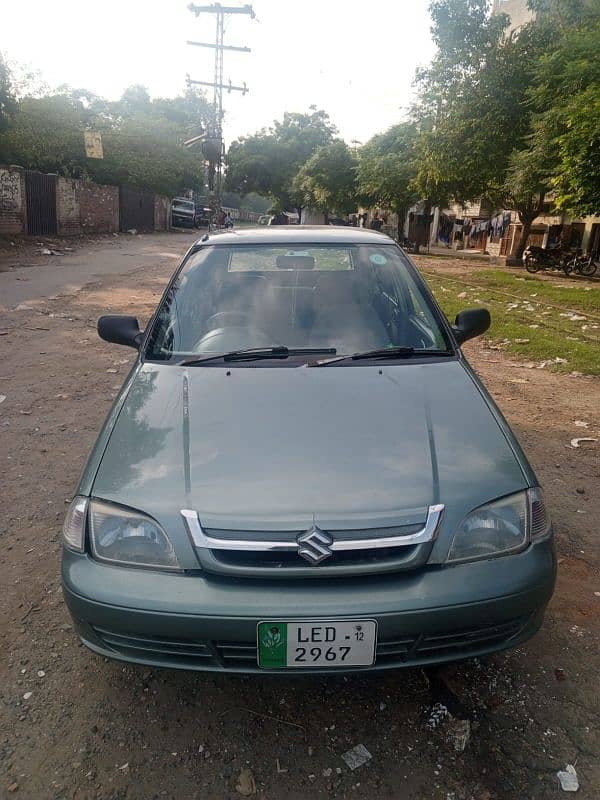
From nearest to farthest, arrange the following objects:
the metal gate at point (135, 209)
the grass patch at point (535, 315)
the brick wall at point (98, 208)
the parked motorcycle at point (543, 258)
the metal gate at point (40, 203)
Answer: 1. the grass patch at point (535, 315)
2. the metal gate at point (40, 203)
3. the parked motorcycle at point (543, 258)
4. the brick wall at point (98, 208)
5. the metal gate at point (135, 209)

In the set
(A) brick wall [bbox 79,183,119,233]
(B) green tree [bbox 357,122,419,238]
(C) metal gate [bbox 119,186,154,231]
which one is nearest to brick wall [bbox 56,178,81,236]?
(A) brick wall [bbox 79,183,119,233]

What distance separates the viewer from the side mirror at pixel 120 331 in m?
3.21

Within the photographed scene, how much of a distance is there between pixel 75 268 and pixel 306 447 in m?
14.4

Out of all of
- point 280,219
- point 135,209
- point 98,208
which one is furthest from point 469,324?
point 280,219

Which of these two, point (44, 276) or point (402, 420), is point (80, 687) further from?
point (44, 276)

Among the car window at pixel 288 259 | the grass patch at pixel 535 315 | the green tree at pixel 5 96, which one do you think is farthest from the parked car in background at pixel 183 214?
the car window at pixel 288 259

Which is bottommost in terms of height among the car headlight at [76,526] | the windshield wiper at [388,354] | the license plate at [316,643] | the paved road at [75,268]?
the paved road at [75,268]

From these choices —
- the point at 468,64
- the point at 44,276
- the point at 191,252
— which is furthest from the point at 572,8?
the point at 191,252

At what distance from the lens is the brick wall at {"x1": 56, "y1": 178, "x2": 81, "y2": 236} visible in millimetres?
21497

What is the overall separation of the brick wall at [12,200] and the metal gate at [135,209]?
10.4 meters

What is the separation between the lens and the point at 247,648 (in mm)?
1798

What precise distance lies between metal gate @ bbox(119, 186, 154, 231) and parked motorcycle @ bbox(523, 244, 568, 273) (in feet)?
61.9

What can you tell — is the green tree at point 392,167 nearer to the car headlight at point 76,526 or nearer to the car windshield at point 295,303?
the car windshield at point 295,303

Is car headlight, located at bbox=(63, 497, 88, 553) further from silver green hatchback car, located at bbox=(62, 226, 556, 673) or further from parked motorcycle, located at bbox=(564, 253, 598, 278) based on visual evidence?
parked motorcycle, located at bbox=(564, 253, 598, 278)
